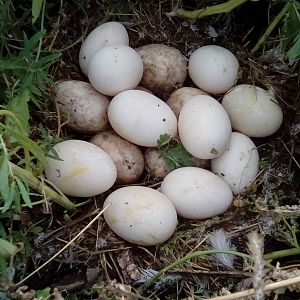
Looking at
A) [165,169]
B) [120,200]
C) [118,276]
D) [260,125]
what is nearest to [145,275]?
[118,276]

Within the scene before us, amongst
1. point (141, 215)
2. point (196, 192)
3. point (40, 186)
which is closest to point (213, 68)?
point (196, 192)

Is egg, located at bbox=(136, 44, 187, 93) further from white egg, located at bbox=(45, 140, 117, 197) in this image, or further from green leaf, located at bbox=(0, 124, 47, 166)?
green leaf, located at bbox=(0, 124, 47, 166)

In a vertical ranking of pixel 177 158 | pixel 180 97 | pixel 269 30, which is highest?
pixel 269 30

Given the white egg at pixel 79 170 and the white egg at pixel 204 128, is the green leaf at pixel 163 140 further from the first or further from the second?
the white egg at pixel 79 170

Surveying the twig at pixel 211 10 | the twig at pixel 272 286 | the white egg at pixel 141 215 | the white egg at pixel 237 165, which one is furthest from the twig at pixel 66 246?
the twig at pixel 211 10

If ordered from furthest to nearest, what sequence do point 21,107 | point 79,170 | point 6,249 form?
point 79,170 → point 21,107 → point 6,249

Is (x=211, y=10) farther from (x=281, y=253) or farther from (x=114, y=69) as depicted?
(x=281, y=253)
